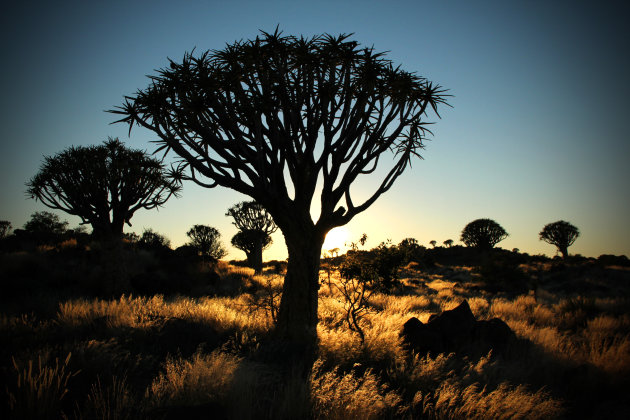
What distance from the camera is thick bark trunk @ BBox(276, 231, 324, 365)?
21.1ft

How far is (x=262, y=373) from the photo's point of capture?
460cm

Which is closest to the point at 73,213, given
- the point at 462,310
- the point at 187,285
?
the point at 187,285

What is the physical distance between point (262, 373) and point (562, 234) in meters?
59.3

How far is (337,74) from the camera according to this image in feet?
26.1

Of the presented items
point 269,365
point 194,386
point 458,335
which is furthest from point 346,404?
point 458,335

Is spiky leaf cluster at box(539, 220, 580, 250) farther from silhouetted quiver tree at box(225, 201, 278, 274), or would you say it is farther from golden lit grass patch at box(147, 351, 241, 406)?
golden lit grass patch at box(147, 351, 241, 406)

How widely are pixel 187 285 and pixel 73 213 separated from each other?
599cm

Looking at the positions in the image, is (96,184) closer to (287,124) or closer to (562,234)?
(287,124)

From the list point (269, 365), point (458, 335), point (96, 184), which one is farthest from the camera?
point (96, 184)

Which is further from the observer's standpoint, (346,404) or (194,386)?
(346,404)

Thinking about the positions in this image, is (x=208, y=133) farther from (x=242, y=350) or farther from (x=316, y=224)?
(x=242, y=350)

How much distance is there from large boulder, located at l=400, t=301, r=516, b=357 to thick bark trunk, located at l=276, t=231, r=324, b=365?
2539 mm

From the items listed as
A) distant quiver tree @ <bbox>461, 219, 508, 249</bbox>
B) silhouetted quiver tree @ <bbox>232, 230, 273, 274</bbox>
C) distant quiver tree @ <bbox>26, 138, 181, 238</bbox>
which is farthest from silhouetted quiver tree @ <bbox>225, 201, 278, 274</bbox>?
distant quiver tree @ <bbox>461, 219, 508, 249</bbox>

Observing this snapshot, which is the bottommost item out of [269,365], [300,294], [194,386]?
[269,365]
